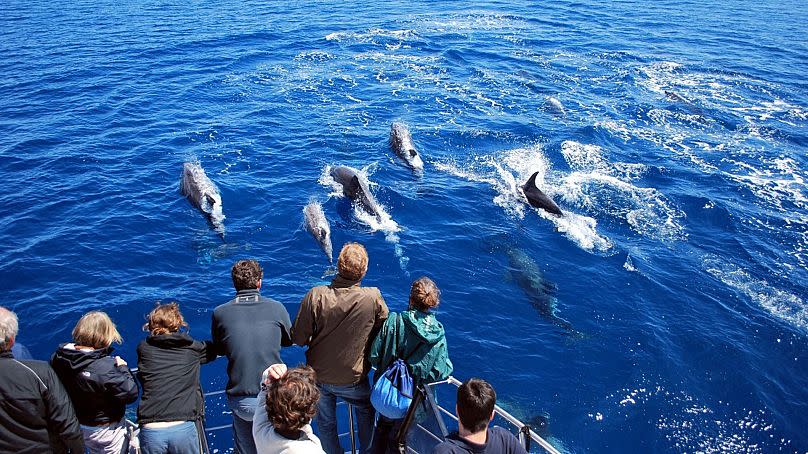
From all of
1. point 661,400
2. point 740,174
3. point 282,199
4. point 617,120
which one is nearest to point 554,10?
point 617,120

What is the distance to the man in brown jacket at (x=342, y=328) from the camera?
21.7 ft

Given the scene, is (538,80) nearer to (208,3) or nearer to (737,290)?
(737,290)

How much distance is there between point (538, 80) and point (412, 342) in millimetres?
28040

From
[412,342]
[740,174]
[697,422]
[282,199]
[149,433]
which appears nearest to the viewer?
[149,433]

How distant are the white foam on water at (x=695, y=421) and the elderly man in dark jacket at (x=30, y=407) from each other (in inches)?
373

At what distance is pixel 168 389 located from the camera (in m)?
6.12

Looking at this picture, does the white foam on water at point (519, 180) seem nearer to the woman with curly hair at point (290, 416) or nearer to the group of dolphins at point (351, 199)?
the group of dolphins at point (351, 199)

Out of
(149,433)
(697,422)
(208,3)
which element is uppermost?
(208,3)

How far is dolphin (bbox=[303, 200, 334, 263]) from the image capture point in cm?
1648

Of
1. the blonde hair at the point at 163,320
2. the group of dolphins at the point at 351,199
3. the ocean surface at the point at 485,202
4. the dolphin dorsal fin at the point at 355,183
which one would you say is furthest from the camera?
the dolphin dorsal fin at the point at 355,183

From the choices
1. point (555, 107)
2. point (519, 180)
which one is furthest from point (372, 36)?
point (519, 180)

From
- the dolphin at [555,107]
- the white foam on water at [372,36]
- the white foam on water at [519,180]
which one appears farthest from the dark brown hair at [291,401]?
the white foam on water at [372,36]

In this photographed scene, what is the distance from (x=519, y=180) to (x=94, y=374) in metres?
17.0

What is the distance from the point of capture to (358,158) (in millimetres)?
21953
